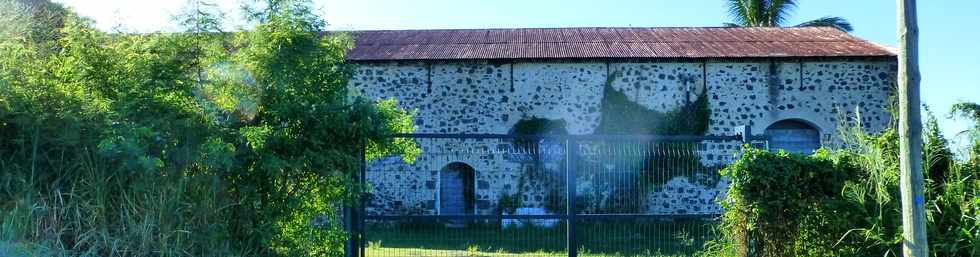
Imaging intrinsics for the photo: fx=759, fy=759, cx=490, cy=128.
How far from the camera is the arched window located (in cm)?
1577

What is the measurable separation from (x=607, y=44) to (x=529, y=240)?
21.1ft

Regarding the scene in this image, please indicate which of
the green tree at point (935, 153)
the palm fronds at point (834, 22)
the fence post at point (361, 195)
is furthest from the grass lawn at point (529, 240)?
the palm fronds at point (834, 22)

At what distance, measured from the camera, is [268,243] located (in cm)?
620

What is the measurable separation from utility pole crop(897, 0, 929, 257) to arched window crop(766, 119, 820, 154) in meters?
10.9

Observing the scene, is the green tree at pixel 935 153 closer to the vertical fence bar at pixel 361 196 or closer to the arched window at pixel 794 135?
the vertical fence bar at pixel 361 196

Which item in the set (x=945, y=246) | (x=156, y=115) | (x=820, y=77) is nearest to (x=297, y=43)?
(x=156, y=115)

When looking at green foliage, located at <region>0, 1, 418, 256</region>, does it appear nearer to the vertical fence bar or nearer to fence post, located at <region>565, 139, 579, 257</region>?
the vertical fence bar

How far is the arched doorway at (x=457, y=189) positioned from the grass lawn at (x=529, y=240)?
2038mm

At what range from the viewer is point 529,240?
11.3m

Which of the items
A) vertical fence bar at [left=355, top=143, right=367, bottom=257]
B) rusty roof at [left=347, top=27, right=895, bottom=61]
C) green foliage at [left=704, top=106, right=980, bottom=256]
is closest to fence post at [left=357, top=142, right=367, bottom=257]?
vertical fence bar at [left=355, top=143, right=367, bottom=257]

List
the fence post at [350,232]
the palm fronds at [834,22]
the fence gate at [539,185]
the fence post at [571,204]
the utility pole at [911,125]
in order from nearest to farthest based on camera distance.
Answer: the utility pole at [911,125], the fence post at [350,232], the fence post at [571,204], the fence gate at [539,185], the palm fronds at [834,22]

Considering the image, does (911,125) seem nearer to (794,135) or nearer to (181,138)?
(181,138)

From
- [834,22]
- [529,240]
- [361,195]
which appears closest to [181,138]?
[361,195]

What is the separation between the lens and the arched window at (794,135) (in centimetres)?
1577
